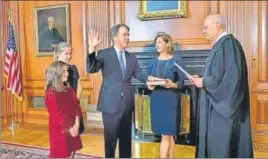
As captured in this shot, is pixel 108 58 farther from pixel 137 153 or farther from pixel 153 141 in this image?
pixel 153 141

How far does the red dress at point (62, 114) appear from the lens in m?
2.12

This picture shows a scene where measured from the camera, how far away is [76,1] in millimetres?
5238

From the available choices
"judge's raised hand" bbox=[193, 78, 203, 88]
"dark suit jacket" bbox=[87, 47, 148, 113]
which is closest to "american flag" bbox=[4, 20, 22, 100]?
"dark suit jacket" bbox=[87, 47, 148, 113]

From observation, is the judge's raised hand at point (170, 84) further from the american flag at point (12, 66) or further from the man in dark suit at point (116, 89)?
the american flag at point (12, 66)

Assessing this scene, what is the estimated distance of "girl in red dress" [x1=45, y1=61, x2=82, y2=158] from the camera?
2.11 m

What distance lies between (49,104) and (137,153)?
6.27 feet

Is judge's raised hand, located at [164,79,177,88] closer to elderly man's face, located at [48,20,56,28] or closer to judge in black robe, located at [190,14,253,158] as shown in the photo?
judge in black robe, located at [190,14,253,158]

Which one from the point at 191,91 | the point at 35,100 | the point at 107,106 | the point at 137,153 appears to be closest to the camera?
the point at 107,106

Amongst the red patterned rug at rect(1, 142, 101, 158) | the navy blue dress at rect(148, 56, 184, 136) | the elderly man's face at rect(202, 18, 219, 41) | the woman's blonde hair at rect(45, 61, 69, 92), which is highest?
the elderly man's face at rect(202, 18, 219, 41)

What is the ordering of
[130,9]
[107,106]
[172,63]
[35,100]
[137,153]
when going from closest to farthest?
1. [107,106]
2. [172,63]
3. [137,153]
4. [130,9]
5. [35,100]

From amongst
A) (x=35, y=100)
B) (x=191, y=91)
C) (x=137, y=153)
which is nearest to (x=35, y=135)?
(x=35, y=100)

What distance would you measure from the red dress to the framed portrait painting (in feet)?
A: 9.40

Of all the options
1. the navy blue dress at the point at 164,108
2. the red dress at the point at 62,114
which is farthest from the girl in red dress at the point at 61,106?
the navy blue dress at the point at 164,108

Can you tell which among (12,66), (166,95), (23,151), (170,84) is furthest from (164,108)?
(12,66)
